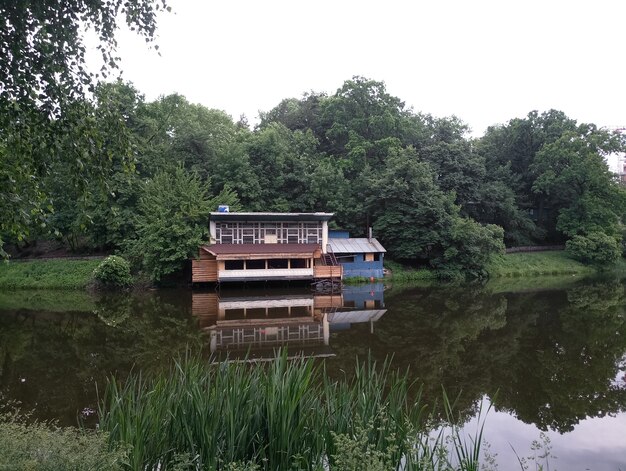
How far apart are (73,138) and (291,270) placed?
898 inches

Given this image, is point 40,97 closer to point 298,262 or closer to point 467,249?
point 298,262

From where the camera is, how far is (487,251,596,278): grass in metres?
34.2

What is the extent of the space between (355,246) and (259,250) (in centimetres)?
688

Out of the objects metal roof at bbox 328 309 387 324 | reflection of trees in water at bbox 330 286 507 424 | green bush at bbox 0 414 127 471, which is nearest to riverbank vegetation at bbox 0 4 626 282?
metal roof at bbox 328 309 387 324

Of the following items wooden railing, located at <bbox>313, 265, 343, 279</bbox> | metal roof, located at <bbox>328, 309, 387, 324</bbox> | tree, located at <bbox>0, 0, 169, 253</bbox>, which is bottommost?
metal roof, located at <bbox>328, 309, 387, 324</bbox>

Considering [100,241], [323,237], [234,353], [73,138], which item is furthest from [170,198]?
[73,138]

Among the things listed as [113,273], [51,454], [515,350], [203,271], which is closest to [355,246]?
[203,271]

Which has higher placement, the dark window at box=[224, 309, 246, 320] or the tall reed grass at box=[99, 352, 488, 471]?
the tall reed grass at box=[99, 352, 488, 471]

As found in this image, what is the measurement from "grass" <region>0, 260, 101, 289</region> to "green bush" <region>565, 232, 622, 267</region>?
35610mm

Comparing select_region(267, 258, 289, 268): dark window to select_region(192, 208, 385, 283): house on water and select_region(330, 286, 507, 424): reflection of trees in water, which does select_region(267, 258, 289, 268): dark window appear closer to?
select_region(192, 208, 385, 283): house on water

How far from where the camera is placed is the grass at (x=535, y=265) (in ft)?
112

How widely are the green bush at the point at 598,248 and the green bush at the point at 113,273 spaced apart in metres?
33.4

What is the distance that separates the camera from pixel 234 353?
1217cm

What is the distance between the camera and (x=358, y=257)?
30250mm
